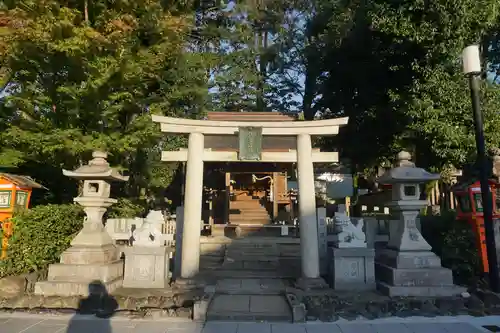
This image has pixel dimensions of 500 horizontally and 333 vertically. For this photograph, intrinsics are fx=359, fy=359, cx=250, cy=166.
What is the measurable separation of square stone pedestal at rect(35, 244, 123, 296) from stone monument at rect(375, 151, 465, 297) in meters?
5.83

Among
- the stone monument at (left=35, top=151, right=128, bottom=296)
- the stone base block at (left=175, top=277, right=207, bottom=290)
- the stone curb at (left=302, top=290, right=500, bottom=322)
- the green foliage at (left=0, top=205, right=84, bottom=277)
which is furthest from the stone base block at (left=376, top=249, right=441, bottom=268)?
the green foliage at (left=0, top=205, right=84, bottom=277)

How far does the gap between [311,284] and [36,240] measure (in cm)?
614

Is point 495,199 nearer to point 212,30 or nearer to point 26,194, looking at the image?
point 26,194

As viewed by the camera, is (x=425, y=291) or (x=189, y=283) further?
(x=189, y=283)

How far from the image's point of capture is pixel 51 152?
10.4 m

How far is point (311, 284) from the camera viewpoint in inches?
313

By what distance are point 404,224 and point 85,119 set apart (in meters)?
9.07

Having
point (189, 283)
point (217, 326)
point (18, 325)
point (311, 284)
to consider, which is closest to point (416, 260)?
point (311, 284)

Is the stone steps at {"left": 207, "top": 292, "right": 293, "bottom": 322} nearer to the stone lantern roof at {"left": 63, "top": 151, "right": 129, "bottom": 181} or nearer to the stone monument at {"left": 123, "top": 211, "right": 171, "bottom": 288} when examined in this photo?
the stone monument at {"left": 123, "top": 211, "right": 171, "bottom": 288}

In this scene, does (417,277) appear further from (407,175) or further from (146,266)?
(146,266)

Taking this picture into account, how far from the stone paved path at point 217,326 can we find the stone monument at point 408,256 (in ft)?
2.94

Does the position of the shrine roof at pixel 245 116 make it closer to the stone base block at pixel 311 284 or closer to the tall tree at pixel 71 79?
the tall tree at pixel 71 79

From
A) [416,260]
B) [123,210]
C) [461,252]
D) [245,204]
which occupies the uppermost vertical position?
[245,204]

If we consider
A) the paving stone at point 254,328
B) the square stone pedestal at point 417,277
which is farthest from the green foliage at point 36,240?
the square stone pedestal at point 417,277
